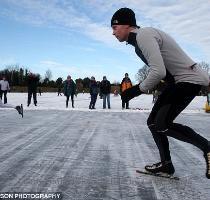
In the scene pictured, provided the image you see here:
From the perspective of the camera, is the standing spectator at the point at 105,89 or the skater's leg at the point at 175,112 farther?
the standing spectator at the point at 105,89

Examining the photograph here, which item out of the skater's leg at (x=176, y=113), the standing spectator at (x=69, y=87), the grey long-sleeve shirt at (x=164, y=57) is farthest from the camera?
the standing spectator at (x=69, y=87)

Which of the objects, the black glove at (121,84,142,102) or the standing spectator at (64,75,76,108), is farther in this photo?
the standing spectator at (64,75,76,108)

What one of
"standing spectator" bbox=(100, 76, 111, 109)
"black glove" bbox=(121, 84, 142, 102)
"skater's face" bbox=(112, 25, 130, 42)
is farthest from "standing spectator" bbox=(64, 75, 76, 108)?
"black glove" bbox=(121, 84, 142, 102)

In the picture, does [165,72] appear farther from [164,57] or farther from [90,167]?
[90,167]

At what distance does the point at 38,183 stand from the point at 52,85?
11066 centimetres

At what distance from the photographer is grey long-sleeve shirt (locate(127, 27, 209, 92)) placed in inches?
138

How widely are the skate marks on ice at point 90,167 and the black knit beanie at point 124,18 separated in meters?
1.44

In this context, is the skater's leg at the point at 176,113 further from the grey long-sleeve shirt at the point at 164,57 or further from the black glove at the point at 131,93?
the black glove at the point at 131,93

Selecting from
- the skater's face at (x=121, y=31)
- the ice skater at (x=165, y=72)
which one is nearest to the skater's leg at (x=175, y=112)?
the ice skater at (x=165, y=72)

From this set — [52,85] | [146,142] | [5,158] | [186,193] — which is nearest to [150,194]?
[186,193]

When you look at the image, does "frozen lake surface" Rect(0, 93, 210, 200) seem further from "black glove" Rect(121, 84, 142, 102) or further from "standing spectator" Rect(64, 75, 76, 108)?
"standing spectator" Rect(64, 75, 76, 108)

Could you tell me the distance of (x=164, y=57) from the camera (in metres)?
3.66

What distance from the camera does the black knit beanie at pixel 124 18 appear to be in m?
3.71

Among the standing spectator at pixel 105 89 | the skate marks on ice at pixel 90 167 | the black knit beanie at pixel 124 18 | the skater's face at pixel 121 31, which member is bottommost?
the skate marks on ice at pixel 90 167
